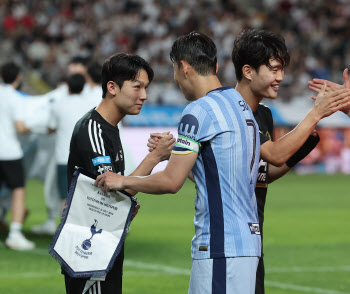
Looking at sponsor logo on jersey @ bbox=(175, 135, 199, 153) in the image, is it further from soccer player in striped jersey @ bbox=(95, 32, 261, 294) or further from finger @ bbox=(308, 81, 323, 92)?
finger @ bbox=(308, 81, 323, 92)

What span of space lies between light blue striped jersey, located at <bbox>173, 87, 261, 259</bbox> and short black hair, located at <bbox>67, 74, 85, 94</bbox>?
653cm

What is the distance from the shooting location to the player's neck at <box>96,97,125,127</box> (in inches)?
207

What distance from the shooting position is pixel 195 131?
444 cm

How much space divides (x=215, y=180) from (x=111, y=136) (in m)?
0.98

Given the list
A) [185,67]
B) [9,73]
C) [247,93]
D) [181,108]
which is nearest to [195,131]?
[185,67]

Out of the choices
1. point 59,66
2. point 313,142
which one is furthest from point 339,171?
point 313,142

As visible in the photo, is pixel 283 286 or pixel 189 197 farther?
pixel 189 197

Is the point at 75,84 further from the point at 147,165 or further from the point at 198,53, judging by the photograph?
the point at 198,53

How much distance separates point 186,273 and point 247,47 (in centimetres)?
489

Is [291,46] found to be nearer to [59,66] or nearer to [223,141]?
[59,66]

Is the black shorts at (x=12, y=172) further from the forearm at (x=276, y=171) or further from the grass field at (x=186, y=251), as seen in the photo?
the forearm at (x=276, y=171)

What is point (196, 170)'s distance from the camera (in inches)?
181

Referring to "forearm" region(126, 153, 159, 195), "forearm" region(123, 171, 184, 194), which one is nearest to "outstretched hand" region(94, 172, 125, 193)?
"forearm" region(123, 171, 184, 194)

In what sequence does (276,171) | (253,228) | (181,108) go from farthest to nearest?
(181,108), (276,171), (253,228)
